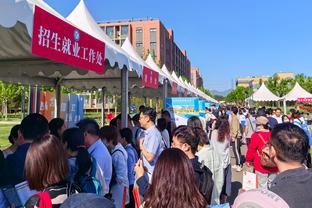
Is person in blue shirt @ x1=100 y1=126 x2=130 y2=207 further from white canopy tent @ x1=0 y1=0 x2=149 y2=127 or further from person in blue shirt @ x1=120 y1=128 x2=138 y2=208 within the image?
white canopy tent @ x1=0 y1=0 x2=149 y2=127

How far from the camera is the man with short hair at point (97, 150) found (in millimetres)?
3426

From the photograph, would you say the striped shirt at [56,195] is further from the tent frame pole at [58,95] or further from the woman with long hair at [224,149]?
the tent frame pole at [58,95]

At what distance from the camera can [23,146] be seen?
2793 mm

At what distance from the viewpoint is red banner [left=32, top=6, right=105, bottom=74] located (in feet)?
9.35

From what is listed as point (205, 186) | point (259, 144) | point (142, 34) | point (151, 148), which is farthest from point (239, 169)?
point (142, 34)

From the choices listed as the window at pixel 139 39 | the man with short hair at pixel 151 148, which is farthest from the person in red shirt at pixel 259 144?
the window at pixel 139 39

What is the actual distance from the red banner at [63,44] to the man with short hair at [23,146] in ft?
2.13

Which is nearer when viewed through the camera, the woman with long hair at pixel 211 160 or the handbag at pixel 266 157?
the handbag at pixel 266 157

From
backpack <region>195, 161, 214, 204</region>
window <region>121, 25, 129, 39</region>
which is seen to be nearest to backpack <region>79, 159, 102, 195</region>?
backpack <region>195, 161, 214, 204</region>

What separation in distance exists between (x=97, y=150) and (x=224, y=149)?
265 centimetres

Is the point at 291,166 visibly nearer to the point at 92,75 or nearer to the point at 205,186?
the point at 205,186

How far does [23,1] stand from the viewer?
8.77ft

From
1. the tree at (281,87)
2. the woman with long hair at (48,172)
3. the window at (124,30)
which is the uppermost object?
the window at (124,30)

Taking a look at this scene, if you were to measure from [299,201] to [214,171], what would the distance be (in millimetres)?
2606
